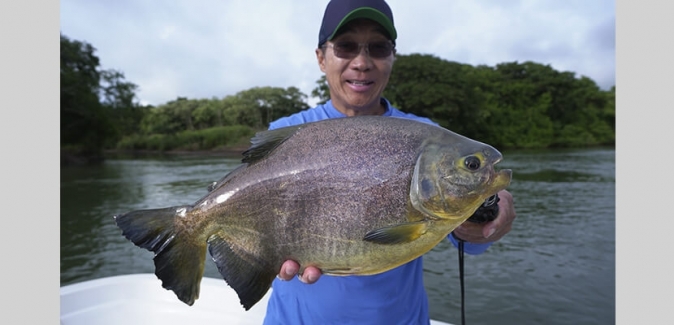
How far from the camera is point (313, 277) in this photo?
1838 mm

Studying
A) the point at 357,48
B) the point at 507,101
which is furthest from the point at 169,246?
the point at 507,101

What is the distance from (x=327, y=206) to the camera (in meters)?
1.83

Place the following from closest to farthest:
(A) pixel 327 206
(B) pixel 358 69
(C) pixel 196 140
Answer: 1. (A) pixel 327 206
2. (B) pixel 358 69
3. (C) pixel 196 140

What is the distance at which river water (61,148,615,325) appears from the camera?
9.53 meters

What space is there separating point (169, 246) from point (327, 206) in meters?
0.73

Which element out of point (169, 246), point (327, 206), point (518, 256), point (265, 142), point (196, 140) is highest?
point (196, 140)

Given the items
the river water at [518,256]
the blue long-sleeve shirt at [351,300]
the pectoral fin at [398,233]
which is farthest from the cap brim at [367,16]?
the river water at [518,256]

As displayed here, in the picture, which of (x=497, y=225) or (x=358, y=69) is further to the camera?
(x=358, y=69)

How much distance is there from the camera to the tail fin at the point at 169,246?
189 centimetres

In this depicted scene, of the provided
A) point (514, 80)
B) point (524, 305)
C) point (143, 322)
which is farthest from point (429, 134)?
point (514, 80)

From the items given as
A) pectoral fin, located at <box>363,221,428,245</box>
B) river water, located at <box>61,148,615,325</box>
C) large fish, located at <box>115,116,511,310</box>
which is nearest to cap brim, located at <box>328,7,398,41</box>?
large fish, located at <box>115,116,511,310</box>

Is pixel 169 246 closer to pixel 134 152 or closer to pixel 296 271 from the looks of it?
pixel 296 271

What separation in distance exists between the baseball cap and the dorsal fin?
2.65ft

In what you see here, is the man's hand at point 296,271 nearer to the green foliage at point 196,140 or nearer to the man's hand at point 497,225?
the man's hand at point 497,225
